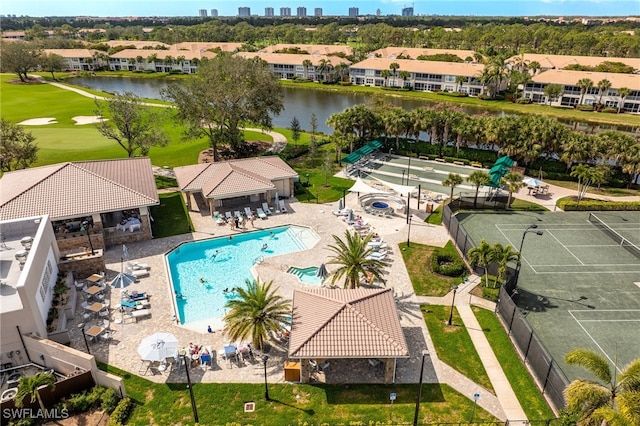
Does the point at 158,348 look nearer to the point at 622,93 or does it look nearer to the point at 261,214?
the point at 261,214

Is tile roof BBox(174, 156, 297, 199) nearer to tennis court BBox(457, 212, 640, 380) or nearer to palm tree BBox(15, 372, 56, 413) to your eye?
tennis court BBox(457, 212, 640, 380)

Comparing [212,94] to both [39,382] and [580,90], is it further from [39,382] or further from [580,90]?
[580,90]

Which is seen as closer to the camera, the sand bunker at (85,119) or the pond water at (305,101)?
the sand bunker at (85,119)

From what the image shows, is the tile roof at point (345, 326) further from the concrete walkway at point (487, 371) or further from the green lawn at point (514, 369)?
the green lawn at point (514, 369)

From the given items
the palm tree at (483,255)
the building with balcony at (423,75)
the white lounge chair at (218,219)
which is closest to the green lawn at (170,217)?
the white lounge chair at (218,219)

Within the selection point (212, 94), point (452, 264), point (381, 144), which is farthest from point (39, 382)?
point (381, 144)

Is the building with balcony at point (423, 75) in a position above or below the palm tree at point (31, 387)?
above

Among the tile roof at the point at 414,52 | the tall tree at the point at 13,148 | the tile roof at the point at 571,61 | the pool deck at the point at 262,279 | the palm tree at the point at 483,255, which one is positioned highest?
the tile roof at the point at 414,52
